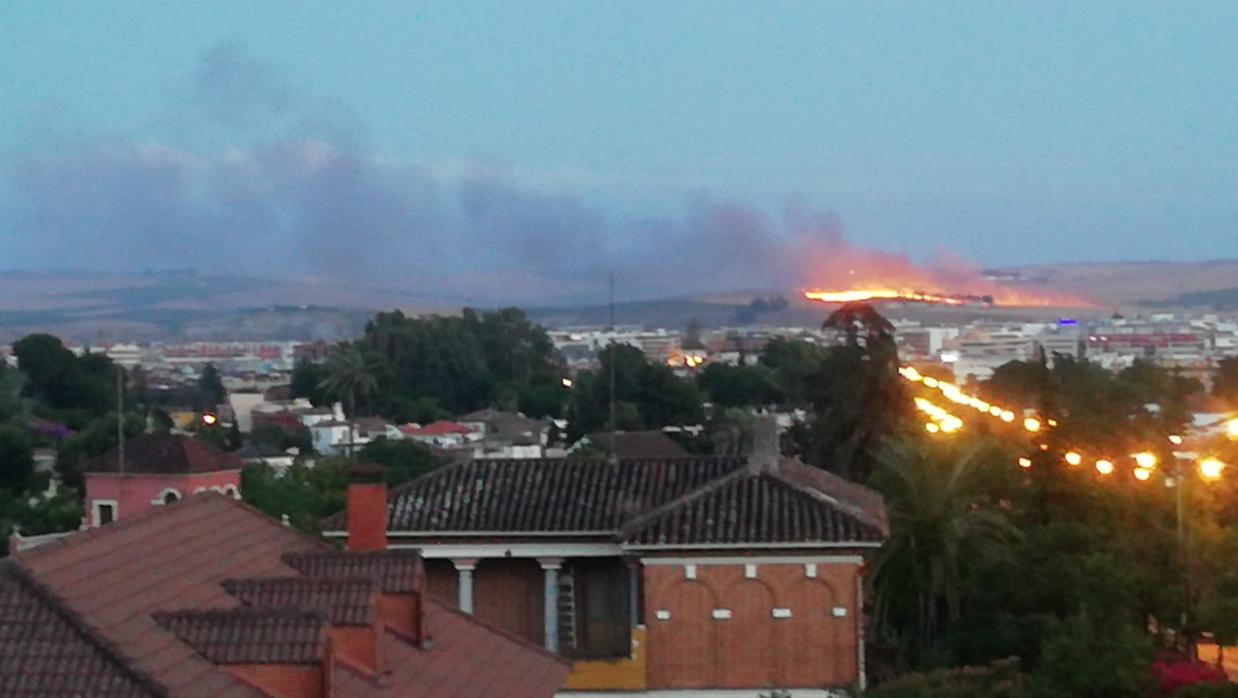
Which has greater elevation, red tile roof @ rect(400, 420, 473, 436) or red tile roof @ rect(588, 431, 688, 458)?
red tile roof @ rect(588, 431, 688, 458)

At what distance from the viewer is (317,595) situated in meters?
14.3

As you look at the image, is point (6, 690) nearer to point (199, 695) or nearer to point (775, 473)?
point (199, 695)

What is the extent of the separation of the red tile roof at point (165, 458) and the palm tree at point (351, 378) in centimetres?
5955

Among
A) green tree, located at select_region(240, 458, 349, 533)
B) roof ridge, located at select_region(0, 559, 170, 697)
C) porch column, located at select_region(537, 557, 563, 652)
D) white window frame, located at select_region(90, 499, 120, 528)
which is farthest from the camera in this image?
white window frame, located at select_region(90, 499, 120, 528)

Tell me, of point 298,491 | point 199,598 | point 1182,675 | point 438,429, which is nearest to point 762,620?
point 1182,675

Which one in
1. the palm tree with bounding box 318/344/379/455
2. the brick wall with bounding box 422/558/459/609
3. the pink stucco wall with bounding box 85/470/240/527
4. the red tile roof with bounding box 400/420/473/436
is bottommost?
the red tile roof with bounding box 400/420/473/436

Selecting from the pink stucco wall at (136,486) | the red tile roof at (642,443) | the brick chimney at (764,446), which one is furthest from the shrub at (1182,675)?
the red tile roof at (642,443)

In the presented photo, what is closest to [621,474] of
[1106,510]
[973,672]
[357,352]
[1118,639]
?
[973,672]

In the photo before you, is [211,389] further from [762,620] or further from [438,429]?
[762,620]

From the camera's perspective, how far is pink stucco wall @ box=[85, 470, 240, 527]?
46812mm

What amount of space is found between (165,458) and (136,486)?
3.31 feet

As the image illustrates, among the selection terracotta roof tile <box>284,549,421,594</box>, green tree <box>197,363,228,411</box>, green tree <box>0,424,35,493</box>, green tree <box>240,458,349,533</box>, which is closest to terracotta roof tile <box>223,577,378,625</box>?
terracotta roof tile <box>284,549,421,594</box>

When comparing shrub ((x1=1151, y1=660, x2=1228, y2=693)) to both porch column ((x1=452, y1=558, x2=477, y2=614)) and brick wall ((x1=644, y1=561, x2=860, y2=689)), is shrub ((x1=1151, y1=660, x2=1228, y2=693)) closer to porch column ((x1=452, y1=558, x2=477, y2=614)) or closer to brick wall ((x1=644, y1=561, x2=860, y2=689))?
brick wall ((x1=644, y1=561, x2=860, y2=689))

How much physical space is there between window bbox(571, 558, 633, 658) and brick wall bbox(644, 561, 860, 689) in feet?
6.03
